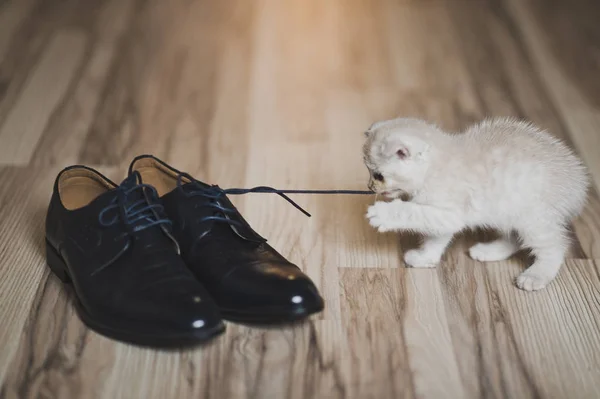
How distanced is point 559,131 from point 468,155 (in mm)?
651

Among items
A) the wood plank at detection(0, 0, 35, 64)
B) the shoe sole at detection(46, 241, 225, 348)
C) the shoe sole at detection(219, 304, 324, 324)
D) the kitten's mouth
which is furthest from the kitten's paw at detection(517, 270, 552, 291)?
the wood plank at detection(0, 0, 35, 64)

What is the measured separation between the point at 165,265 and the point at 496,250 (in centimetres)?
65

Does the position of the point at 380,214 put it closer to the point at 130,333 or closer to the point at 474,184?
the point at 474,184

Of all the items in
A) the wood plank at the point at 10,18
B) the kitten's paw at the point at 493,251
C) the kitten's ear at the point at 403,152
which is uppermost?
the kitten's ear at the point at 403,152

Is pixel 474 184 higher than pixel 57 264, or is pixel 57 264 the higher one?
pixel 474 184

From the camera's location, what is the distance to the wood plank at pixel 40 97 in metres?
1.69

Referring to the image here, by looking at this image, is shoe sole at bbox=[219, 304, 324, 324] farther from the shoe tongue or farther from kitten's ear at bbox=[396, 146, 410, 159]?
kitten's ear at bbox=[396, 146, 410, 159]

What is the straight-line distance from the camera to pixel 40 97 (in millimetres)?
1894

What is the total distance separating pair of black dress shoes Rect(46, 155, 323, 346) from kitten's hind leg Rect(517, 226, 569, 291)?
419mm

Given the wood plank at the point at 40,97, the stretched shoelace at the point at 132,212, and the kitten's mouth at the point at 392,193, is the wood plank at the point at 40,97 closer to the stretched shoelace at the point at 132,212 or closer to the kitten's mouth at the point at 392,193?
the stretched shoelace at the point at 132,212

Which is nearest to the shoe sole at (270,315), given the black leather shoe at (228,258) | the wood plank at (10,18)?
the black leather shoe at (228,258)

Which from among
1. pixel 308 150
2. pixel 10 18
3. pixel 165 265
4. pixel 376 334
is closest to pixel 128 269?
pixel 165 265

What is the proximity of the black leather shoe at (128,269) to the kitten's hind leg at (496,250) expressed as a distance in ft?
1.85

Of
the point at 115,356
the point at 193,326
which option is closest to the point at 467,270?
the point at 193,326
